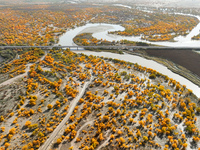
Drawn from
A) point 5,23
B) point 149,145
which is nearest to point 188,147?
point 149,145

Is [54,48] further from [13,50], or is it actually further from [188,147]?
[188,147]

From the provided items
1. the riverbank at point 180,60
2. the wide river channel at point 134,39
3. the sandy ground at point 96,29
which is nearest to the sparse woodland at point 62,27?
the wide river channel at point 134,39

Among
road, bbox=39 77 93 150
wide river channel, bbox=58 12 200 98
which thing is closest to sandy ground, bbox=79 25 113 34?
wide river channel, bbox=58 12 200 98

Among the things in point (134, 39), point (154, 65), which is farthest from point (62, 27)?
point (154, 65)

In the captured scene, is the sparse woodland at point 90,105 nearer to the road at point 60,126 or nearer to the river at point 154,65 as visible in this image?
the road at point 60,126

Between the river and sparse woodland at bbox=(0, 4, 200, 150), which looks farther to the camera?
the river

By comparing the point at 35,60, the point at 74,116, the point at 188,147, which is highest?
the point at 35,60

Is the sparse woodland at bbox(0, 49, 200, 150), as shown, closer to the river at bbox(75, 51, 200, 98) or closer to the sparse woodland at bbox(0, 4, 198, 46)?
the river at bbox(75, 51, 200, 98)

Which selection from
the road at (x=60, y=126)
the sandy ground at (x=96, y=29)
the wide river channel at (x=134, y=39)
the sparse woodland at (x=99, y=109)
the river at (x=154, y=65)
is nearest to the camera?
the road at (x=60, y=126)
